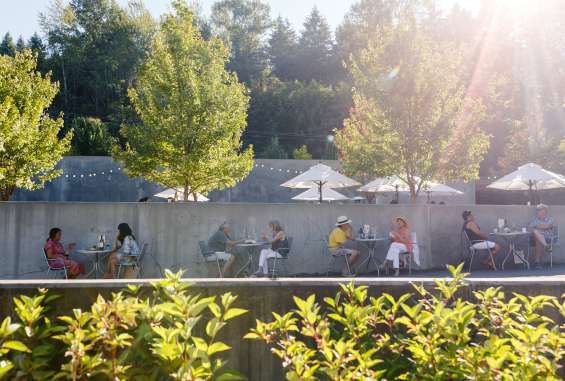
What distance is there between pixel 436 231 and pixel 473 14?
44682 millimetres

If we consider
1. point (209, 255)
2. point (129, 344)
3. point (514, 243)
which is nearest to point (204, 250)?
point (209, 255)

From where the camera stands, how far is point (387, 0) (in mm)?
56906

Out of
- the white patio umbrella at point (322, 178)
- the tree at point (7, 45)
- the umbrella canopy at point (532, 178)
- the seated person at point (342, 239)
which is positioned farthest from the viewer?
the tree at point (7, 45)

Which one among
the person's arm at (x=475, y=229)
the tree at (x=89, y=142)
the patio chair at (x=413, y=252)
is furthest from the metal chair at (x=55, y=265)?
the tree at (x=89, y=142)

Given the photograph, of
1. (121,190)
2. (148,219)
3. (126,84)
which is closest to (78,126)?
(121,190)

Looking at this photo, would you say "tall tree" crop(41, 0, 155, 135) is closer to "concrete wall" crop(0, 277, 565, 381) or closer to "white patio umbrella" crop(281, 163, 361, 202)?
"white patio umbrella" crop(281, 163, 361, 202)

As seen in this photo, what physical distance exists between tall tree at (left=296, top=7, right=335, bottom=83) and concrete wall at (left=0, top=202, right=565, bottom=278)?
47.5m

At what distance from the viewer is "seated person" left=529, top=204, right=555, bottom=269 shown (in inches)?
539

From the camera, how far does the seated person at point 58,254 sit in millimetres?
10906

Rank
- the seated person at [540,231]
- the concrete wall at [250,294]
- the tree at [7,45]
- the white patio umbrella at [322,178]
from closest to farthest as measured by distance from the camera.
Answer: the concrete wall at [250,294] → the seated person at [540,231] → the white patio umbrella at [322,178] → the tree at [7,45]

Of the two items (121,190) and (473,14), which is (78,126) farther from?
(473,14)

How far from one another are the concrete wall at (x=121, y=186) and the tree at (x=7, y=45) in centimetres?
3217

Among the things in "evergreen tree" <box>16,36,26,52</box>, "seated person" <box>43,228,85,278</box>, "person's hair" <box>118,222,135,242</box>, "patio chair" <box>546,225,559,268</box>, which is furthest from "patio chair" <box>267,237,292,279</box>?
"evergreen tree" <box>16,36,26,52</box>

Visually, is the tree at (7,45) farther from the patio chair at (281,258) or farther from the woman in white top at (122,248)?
the patio chair at (281,258)
